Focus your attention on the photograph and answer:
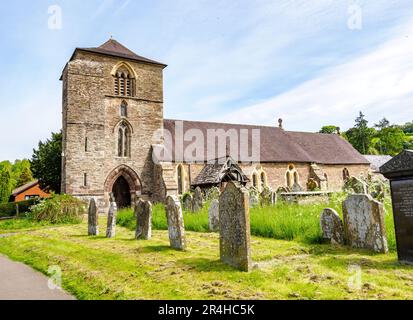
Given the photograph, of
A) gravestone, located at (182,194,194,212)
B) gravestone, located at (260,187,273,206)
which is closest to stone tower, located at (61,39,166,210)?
gravestone, located at (182,194,194,212)

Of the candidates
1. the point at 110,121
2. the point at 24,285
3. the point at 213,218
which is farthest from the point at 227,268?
the point at 110,121

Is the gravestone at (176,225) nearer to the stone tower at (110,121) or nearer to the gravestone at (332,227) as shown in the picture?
the gravestone at (332,227)

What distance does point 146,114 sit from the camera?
23.7 metres

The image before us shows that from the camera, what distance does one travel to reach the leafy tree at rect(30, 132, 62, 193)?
28.4 metres

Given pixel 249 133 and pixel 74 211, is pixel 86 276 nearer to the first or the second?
pixel 74 211

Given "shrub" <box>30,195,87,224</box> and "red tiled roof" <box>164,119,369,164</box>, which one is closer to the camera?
"shrub" <box>30,195,87,224</box>

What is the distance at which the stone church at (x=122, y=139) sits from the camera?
20750mm

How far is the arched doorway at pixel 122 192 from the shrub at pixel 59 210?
486 centimetres

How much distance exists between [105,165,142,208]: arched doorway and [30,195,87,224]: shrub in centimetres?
311

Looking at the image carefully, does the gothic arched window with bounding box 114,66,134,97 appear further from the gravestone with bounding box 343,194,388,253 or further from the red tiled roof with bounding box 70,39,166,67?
the gravestone with bounding box 343,194,388,253

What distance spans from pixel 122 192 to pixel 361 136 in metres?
58.3

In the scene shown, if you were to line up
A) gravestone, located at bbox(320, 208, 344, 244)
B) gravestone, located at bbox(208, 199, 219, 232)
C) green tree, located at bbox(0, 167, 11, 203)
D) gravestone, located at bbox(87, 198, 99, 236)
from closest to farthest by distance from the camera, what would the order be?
gravestone, located at bbox(320, 208, 344, 244) → gravestone, located at bbox(208, 199, 219, 232) → gravestone, located at bbox(87, 198, 99, 236) → green tree, located at bbox(0, 167, 11, 203)

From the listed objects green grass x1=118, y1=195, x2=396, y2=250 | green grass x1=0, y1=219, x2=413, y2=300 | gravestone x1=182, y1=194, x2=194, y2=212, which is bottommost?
green grass x1=0, y1=219, x2=413, y2=300
